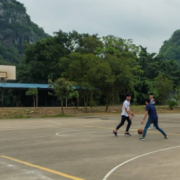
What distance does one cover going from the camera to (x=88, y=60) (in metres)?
33.2

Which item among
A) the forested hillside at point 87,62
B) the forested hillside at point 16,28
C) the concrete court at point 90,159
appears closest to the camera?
the concrete court at point 90,159

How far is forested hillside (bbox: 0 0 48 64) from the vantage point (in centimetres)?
10312

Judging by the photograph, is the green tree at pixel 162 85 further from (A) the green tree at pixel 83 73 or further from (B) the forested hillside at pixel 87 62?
(A) the green tree at pixel 83 73

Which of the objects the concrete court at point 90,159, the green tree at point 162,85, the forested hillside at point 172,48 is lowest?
the concrete court at point 90,159

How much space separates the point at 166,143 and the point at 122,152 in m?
2.44

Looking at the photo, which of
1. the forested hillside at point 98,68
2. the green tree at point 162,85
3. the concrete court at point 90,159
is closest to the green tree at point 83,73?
the forested hillside at point 98,68

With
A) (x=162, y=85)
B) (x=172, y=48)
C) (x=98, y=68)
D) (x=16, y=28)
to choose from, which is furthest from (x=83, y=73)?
(x=172, y=48)

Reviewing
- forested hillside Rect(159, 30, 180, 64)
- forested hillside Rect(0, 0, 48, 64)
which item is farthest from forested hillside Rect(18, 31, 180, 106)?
forested hillside Rect(0, 0, 48, 64)

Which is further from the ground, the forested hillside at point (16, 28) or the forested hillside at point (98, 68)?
the forested hillside at point (16, 28)

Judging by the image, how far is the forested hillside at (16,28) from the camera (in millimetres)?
103125

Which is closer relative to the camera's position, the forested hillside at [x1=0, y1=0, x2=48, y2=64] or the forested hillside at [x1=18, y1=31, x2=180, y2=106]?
the forested hillside at [x1=18, y1=31, x2=180, y2=106]

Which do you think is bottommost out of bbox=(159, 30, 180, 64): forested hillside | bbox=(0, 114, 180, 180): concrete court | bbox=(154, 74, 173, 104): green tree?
bbox=(0, 114, 180, 180): concrete court

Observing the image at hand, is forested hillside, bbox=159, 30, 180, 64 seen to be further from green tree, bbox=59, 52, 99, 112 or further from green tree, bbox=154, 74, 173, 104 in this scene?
green tree, bbox=59, 52, 99, 112

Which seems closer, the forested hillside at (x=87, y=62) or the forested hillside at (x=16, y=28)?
the forested hillside at (x=87, y=62)
